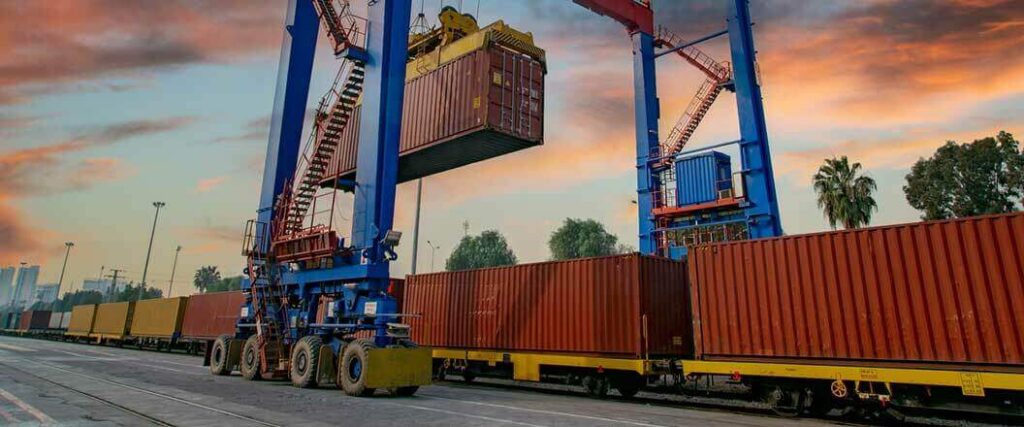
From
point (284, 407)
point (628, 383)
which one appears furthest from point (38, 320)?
point (628, 383)

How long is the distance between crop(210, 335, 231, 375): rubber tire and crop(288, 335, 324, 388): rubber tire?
4268 mm

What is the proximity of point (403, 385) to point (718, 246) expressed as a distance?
312 inches

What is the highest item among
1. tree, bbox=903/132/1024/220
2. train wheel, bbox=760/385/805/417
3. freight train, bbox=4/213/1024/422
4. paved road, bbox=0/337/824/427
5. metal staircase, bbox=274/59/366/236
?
tree, bbox=903/132/1024/220

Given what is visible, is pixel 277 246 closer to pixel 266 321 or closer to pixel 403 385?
pixel 266 321

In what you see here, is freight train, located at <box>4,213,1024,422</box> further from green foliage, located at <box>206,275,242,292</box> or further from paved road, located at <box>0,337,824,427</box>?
green foliage, located at <box>206,275,242,292</box>

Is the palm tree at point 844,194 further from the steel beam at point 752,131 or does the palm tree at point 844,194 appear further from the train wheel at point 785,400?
the train wheel at point 785,400

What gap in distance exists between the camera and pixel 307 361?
1393 cm

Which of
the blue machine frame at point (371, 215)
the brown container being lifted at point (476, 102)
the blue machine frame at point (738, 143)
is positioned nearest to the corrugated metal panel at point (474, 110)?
the brown container being lifted at point (476, 102)

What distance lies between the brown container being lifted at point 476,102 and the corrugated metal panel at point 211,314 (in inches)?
555

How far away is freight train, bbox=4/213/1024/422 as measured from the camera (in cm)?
848

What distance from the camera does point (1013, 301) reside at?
8.21m

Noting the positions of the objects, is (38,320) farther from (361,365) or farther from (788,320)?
(788,320)

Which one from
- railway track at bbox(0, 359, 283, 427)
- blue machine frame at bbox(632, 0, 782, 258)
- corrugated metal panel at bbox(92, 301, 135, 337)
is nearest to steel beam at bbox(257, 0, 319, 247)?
railway track at bbox(0, 359, 283, 427)

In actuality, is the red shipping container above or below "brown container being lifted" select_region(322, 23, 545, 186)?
below
